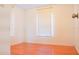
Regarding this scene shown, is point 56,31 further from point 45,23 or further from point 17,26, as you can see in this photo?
point 17,26

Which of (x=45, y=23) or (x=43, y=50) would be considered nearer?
(x=43, y=50)

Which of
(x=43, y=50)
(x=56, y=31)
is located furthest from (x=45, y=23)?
(x=43, y=50)

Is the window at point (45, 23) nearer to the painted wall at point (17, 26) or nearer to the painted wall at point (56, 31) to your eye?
the painted wall at point (56, 31)

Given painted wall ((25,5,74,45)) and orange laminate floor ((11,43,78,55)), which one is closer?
orange laminate floor ((11,43,78,55))

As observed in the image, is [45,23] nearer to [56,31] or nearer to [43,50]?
[56,31]

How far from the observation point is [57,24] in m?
0.90

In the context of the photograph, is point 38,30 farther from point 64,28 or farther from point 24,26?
point 64,28

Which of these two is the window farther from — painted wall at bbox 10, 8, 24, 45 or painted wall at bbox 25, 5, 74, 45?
painted wall at bbox 10, 8, 24, 45

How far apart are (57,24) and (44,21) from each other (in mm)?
132

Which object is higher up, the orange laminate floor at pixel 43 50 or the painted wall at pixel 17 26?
the painted wall at pixel 17 26

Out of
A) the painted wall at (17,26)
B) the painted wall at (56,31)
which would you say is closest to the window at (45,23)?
the painted wall at (56,31)

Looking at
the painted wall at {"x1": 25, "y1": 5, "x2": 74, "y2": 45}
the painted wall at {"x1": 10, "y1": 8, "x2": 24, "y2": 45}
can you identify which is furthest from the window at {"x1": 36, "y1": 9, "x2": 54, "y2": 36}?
the painted wall at {"x1": 10, "y1": 8, "x2": 24, "y2": 45}

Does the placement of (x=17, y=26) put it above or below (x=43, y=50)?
above
